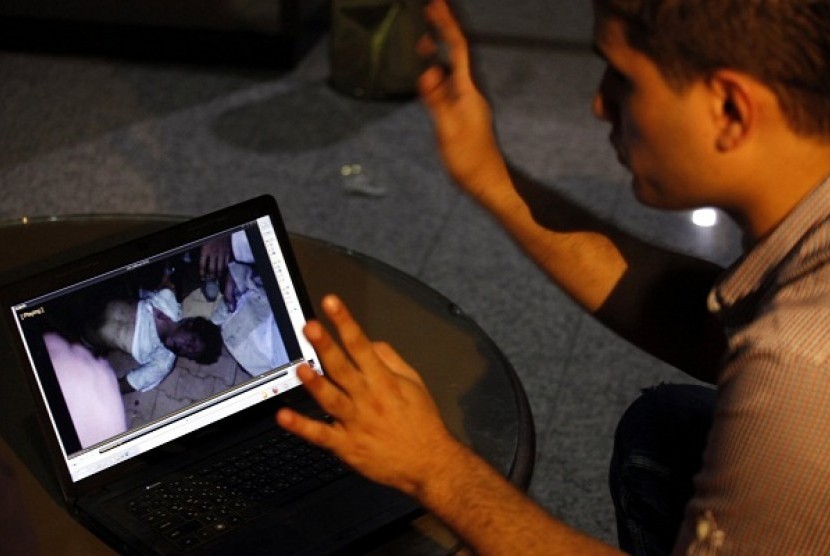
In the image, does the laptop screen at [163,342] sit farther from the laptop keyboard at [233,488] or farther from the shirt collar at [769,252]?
the shirt collar at [769,252]

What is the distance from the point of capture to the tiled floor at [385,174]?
225 cm

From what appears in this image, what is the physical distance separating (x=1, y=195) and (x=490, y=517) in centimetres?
197

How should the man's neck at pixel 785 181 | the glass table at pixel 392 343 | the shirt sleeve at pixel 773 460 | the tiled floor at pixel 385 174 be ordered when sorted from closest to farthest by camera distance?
the shirt sleeve at pixel 773 460 → the man's neck at pixel 785 181 → the glass table at pixel 392 343 → the tiled floor at pixel 385 174

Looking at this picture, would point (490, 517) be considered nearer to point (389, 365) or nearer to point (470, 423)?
point (389, 365)

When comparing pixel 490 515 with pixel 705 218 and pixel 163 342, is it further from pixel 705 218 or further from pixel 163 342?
pixel 705 218

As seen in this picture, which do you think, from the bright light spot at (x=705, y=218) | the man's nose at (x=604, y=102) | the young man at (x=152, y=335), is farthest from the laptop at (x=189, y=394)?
the bright light spot at (x=705, y=218)

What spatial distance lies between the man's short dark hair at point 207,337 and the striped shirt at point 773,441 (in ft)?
1.65

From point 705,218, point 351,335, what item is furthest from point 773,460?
point 705,218

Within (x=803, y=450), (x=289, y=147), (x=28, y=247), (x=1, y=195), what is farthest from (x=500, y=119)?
(x=803, y=450)

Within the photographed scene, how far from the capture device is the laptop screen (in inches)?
46.3

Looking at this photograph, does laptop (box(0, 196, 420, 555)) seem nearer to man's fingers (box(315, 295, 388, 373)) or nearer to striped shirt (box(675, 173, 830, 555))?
man's fingers (box(315, 295, 388, 373))

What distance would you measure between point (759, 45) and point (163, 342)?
618mm

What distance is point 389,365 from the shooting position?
1045 mm

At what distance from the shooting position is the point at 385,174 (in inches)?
112
